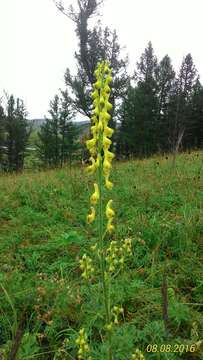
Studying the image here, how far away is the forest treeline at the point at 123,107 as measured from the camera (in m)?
23.1

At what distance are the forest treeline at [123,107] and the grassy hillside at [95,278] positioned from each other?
10332 millimetres

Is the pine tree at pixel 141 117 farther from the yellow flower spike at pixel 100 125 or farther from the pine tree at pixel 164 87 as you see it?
the yellow flower spike at pixel 100 125

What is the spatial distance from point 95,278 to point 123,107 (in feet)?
A: 104

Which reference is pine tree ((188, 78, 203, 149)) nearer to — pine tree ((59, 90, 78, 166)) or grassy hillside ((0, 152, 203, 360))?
pine tree ((59, 90, 78, 166))

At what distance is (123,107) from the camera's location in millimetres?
34250

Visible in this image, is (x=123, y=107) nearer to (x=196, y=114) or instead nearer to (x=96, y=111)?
(x=196, y=114)

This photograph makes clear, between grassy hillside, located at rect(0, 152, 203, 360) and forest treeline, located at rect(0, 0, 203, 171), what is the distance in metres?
10.3

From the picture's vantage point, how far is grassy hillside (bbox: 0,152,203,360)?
8.71 ft

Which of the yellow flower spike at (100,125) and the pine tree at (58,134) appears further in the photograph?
the pine tree at (58,134)
